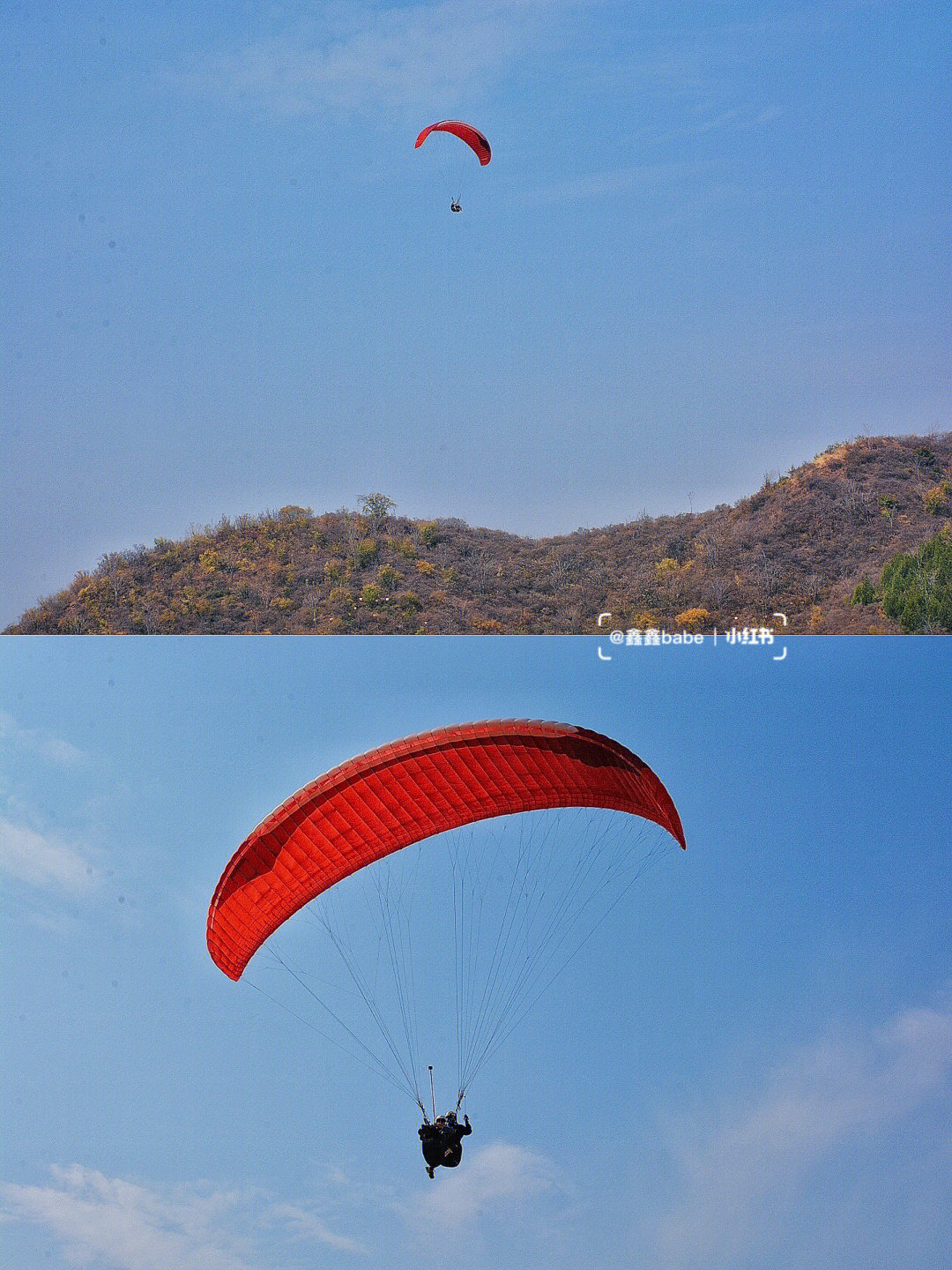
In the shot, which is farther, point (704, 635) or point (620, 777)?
point (704, 635)

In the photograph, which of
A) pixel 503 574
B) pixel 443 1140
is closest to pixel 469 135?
pixel 503 574

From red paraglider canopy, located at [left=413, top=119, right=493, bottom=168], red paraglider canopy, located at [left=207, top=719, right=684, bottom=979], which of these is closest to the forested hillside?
red paraglider canopy, located at [left=413, top=119, right=493, bottom=168]

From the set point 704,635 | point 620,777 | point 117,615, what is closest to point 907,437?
point 704,635

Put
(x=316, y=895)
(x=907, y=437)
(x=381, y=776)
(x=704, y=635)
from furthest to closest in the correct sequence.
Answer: (x=907, y=437), (x=704, y=635), (x=316, y=895), (x=381, y=776)

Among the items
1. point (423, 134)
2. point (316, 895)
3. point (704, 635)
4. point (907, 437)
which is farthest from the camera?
point (907, 437)

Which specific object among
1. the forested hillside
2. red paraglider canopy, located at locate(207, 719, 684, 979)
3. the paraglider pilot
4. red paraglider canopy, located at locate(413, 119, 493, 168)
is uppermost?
red paraglider canopy, located at locate(413, 119, 493, 168)

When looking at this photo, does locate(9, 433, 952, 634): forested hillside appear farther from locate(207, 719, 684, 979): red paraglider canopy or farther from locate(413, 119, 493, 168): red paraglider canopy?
locate(207, 719, 684, 979): red paraglider canopy

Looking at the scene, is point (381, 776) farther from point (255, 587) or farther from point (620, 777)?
point (255, 587)

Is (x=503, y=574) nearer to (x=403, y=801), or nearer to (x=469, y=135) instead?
(x=469, y=135)

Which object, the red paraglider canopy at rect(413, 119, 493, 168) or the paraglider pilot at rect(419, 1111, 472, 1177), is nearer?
the paraglider pilot at rect(419, 1111, 472, 1177)
